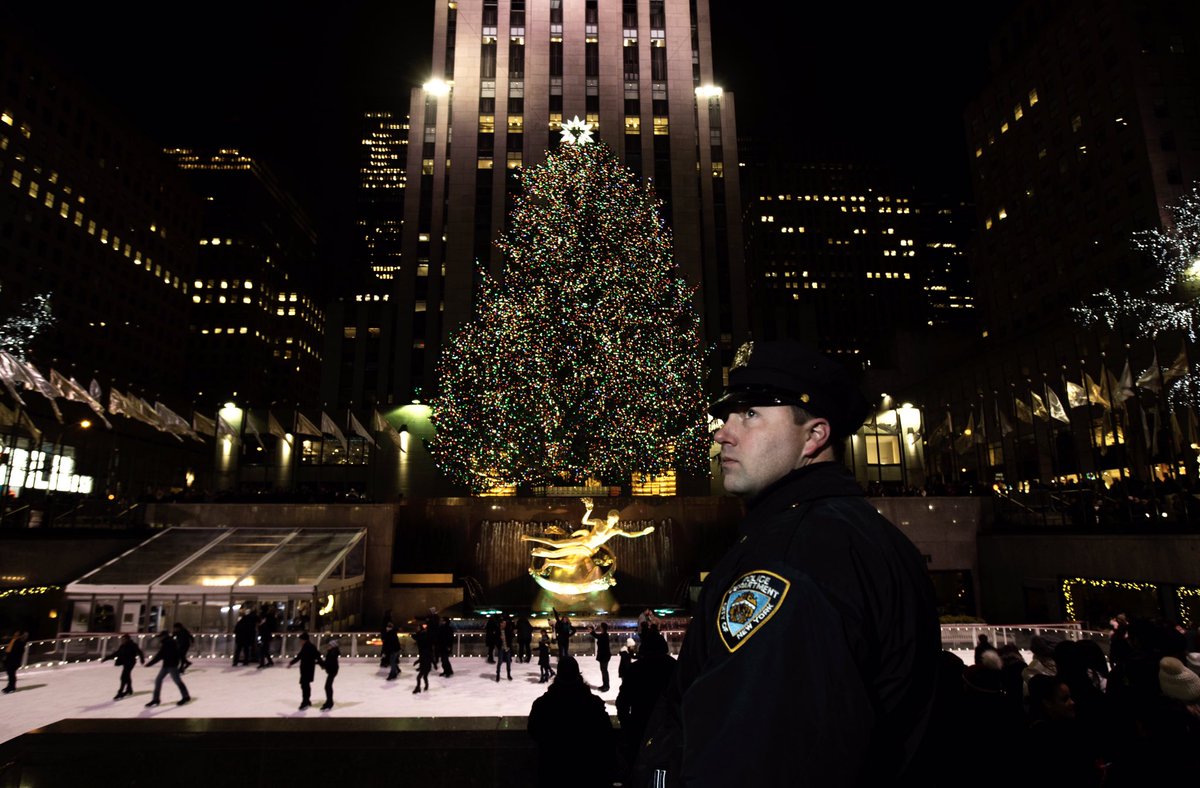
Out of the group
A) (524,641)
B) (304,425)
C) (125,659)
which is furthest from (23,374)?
(524,641)

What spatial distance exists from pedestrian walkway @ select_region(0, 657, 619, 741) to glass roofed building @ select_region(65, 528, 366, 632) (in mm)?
2550

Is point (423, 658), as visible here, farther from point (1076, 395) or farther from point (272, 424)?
point (1076, 395)

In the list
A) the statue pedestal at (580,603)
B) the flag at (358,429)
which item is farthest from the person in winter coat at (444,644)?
the flag at (358,429)

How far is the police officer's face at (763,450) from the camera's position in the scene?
1.99 meters

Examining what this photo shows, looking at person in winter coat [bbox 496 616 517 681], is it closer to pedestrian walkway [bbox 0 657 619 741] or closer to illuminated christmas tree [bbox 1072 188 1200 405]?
pedestrian walkway [bbox 0 657 619 741]

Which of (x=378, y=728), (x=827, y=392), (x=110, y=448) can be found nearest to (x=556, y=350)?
(x=378, y=728)

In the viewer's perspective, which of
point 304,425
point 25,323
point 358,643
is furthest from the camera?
point 25,323

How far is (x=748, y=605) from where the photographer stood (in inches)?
57.9

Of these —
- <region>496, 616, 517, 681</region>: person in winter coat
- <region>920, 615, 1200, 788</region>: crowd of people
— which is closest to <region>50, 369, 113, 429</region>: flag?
<region>496, 616, 517, 681</region>: person in winter coat

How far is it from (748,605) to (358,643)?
20.3 metres

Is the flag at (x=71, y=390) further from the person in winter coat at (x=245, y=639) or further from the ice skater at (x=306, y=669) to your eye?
the ice skater at (x=306, y=669)

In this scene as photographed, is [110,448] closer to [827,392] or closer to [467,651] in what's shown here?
[467,651]

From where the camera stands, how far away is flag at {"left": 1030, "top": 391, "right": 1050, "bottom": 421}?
88.8ft

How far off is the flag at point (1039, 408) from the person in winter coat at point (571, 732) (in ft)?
93.0
